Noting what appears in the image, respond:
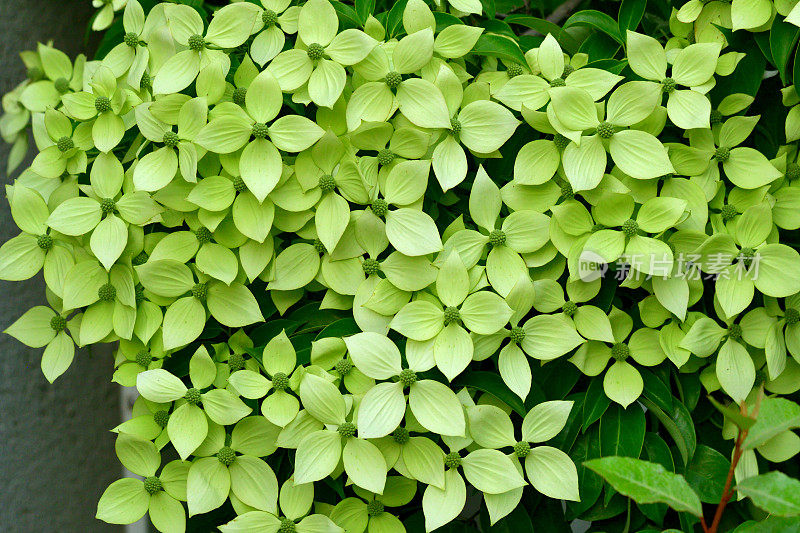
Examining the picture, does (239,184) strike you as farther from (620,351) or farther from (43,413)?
(43,413)

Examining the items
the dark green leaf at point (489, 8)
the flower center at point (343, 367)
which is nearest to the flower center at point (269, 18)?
the dark green leaf at point (489, 8)

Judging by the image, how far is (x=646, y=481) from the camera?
438 millimetres

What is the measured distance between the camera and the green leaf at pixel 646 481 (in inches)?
17.1

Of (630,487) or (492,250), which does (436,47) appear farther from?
(630,487)

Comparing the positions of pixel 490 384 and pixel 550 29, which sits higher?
pixel 550 29

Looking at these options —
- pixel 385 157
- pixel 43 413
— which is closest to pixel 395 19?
pixel 385 157

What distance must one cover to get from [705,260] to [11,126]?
2.59 feet

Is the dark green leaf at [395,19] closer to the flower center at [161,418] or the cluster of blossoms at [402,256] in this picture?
the cluster of blossoms at [402,256]

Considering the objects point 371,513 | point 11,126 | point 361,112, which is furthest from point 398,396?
point 11,126

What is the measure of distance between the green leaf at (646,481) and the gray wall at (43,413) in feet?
2.62

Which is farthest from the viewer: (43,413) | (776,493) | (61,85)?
(43,413)

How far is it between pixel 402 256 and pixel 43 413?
0.67 m

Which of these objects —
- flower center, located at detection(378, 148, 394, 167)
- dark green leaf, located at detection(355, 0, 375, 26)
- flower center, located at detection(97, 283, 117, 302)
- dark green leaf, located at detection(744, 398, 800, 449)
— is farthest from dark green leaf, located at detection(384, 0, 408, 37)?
dark green leaf, located at detection(744, 398, 800, 449)

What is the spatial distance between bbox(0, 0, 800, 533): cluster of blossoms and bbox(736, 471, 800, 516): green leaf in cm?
18
